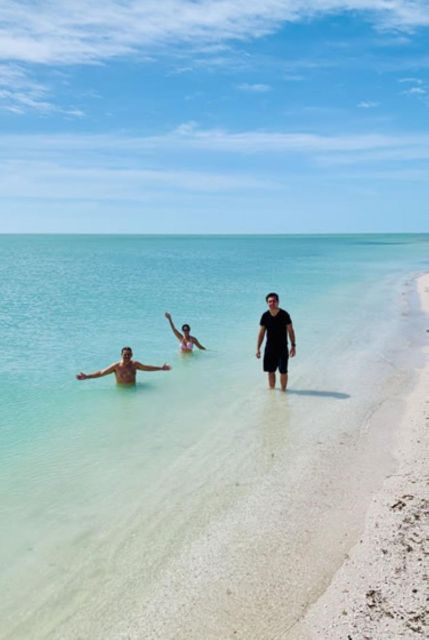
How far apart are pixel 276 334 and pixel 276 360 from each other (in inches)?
27.4

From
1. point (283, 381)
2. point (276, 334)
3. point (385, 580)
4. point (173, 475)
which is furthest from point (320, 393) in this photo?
point (385, 580)

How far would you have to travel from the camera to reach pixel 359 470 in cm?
747

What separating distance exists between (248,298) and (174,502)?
24630 millimetres

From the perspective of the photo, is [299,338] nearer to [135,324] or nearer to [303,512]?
[135,324]

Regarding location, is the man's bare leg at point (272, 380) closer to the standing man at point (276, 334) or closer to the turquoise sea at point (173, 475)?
the standing man at point (276, 334)

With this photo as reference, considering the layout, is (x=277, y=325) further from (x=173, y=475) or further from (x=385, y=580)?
(x=385, y=580)

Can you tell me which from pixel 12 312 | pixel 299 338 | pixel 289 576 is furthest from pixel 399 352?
pixel 12 312

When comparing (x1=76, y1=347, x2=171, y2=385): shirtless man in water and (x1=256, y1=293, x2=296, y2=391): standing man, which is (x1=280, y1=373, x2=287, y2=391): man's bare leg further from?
(x1=76, y1=347, x2=171, y2=385): shirtless man in water

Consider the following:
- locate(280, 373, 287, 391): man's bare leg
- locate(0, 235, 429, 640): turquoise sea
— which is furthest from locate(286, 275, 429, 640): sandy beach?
locate(280, 373, 287, 391): man's bare leg

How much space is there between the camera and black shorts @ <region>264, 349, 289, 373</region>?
36.0ft

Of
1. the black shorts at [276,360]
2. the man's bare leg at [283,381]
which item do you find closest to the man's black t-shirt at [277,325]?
the black shorts at [276,360]

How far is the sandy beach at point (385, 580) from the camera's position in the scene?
439 cm

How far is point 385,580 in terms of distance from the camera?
4949 mm

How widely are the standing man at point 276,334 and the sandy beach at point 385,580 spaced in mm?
4083
